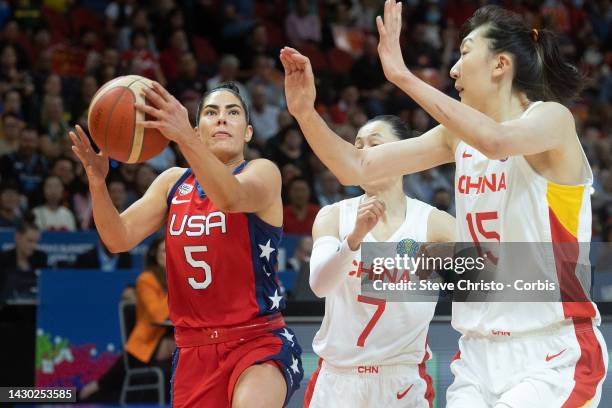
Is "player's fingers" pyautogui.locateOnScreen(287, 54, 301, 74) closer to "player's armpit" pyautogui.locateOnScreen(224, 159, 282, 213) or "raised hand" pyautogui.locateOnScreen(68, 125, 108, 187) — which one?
"player's armpit" pyautogui.locateOnScreen(224, 159, 282, 213)

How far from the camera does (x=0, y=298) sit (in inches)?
323

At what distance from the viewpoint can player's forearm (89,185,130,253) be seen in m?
4.50

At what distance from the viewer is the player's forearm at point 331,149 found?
3.66 metres

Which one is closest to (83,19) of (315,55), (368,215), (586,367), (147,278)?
(315,55)

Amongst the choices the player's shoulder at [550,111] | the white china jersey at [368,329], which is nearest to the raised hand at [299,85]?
the player's shoulder at [550,111]

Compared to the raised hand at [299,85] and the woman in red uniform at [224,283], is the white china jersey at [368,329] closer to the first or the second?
the woman in red uniform at [224,283]

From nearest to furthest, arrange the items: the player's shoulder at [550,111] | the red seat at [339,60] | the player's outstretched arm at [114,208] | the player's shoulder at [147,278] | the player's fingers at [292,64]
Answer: the player's shoulder at [550,111] → the player's fingers at [292,64] → the player's outstretched arm at [114,208] → the player's shoulder at [147,278] → the red seat at [339,60]

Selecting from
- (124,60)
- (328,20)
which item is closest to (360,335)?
(124,60)

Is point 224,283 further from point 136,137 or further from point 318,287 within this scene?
point 136,137

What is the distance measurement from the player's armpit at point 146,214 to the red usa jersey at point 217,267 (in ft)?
0.66

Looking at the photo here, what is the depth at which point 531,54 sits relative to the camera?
12.2ft

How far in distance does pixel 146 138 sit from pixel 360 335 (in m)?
1.38

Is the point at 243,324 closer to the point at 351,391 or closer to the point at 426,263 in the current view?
the point at 351,391

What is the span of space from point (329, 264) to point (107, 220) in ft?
3.47
